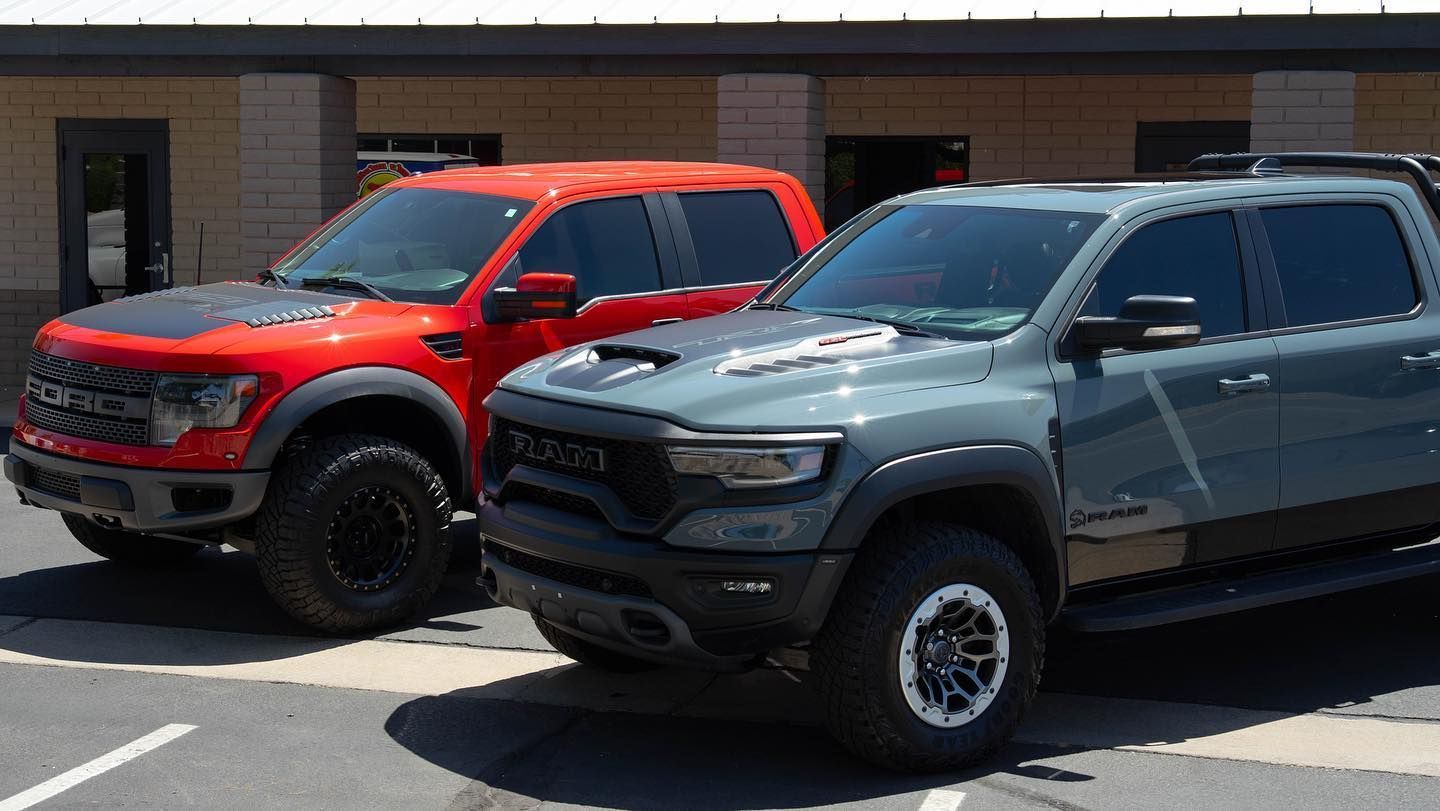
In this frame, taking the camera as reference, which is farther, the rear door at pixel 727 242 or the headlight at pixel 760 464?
the rear door at pixel 727 242

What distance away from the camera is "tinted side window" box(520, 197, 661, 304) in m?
7.89

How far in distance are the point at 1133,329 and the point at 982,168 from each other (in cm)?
1068

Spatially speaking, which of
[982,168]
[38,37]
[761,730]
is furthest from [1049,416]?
[38,37]

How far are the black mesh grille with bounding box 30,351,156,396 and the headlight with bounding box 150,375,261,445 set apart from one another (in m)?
0.11

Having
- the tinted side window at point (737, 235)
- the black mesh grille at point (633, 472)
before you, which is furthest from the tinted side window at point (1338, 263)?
the tinted side window at point (737, 235)

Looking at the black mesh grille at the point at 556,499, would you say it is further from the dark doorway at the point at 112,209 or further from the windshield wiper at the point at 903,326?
the dark doorway at the point at 112,209

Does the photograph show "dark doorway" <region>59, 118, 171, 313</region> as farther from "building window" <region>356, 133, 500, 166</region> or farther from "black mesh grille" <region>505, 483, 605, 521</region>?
"black mesh grille" <region>505, 483, 605, 521</region>

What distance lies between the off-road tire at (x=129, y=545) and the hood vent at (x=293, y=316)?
1.58m

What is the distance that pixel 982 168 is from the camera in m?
16.0

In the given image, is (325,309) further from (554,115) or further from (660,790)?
(554,115)

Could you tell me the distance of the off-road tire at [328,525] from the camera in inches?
273

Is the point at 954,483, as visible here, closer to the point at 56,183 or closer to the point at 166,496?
the point at 166,496

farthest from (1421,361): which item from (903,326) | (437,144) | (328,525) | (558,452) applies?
(437,144)

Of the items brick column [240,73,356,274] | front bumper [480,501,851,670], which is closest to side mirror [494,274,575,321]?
front bumper [480,501,851,670]
